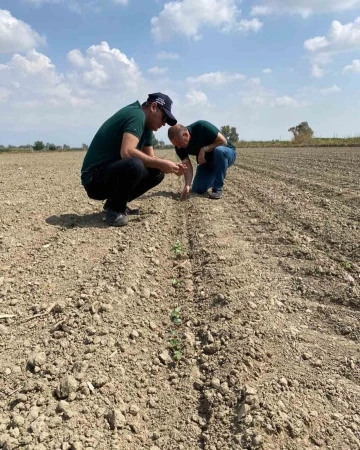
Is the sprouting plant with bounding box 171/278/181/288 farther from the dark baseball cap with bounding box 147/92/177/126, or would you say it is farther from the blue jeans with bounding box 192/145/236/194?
the blue jeans with bounding box 192/145/236/194

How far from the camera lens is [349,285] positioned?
Answer: 2705mm

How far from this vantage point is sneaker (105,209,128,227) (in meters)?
4.05

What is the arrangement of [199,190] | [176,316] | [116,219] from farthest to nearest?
[199,190]
[116,219]
[176,316]

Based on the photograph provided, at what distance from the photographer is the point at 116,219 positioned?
4051 millimetres

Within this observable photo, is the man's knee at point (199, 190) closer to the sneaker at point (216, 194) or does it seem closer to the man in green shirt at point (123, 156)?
the sneaker at point (216, 194)

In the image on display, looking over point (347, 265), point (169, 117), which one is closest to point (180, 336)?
point (347, 265)

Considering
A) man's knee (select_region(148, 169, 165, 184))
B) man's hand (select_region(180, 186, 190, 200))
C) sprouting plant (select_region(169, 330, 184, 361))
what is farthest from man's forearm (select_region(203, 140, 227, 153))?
sprouting plant (select_region(169, 330, 184, 361))

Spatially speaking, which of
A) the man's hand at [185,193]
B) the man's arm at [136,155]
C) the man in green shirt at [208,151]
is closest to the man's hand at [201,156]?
the man in green shirt at [208,151]

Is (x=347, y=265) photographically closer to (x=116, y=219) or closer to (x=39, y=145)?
(x=116, y=219)

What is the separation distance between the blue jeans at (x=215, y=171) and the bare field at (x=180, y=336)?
5.76 feet

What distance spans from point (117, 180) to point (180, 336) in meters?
2.06

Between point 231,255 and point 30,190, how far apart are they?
439cm

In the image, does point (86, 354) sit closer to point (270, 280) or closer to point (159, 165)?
point (270, 280)

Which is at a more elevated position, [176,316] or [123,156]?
[123,156]
